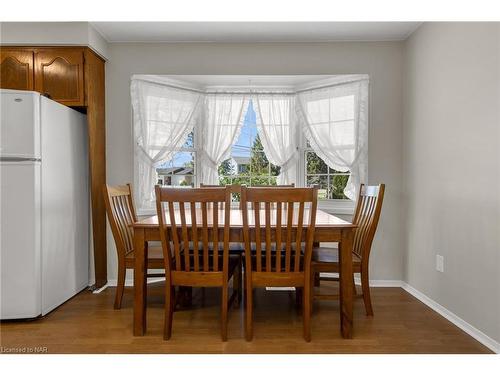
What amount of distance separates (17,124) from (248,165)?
7.10 feet

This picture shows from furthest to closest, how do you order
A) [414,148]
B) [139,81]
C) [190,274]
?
1. [139,81]
2. [414,148]
3. [190,274]

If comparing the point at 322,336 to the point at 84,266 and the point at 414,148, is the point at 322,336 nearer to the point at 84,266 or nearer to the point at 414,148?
the point at 414,148

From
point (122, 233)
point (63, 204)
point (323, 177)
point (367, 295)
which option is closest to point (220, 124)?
point (323, 177)

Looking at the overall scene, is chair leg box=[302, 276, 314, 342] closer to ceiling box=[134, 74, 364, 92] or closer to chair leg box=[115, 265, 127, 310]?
chair leg box=[115, 265, 127, 310]

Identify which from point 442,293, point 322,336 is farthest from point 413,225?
point 322,336

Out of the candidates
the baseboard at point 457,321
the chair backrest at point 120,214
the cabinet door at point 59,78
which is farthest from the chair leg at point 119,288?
the baseboard at point 457,321

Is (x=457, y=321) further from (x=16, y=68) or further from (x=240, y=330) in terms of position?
(x=16, y=68)

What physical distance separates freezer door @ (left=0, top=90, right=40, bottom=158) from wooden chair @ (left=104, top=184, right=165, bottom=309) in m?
0.59

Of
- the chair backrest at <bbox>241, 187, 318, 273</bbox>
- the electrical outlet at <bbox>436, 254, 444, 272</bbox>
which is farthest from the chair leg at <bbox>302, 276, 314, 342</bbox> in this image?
the electrical outlet at <bbox>436, 254, 444, 272</bbox>

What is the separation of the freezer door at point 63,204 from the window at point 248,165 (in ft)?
4.67

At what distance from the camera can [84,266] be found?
312cm

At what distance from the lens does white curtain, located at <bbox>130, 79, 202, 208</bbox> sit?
11.0ft

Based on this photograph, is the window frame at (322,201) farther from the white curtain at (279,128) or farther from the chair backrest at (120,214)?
the chair backrest at (120,214)

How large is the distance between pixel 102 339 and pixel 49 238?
0.91m
